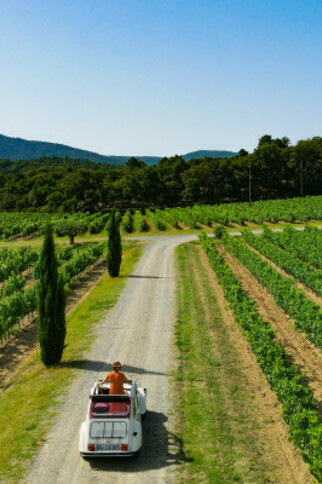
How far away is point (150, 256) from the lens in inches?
1610

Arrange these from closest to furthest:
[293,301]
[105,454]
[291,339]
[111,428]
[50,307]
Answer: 1. [105,454]
2. [111,428]
3. [50,307]
4. [291,339]
5. [293,301]

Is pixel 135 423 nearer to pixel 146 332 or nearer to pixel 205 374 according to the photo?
pixel 205 374

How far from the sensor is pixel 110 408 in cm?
1054

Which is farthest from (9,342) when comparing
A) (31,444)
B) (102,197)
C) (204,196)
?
(204,196)

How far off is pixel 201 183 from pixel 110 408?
96230mm

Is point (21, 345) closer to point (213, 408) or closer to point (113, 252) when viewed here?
point (213, 408)

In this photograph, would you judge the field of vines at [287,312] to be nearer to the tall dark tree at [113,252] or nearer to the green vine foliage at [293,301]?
the green vine foliage at [293,301]

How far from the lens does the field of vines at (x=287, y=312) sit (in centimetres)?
1089

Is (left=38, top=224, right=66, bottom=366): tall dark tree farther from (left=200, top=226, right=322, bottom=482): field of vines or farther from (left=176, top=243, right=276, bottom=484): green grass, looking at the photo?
(left=200, top=226, right=322, bottom=482): field of vines

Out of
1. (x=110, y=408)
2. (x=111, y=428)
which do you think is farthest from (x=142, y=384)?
(x=111, y=428)

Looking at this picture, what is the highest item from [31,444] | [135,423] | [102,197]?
[102,197]

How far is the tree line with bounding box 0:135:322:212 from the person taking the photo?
317ft

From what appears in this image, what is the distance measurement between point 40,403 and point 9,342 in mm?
7644

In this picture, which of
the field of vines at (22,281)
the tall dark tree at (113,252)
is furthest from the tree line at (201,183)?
the tall dark tree at (113,252)
